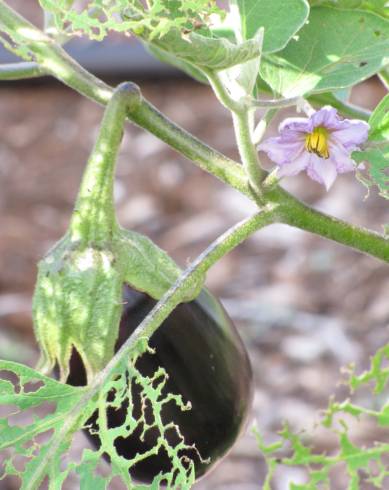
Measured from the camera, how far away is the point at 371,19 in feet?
1.84

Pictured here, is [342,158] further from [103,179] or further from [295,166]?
[103,179]

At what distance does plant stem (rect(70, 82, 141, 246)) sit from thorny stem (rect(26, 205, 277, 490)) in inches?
2.2

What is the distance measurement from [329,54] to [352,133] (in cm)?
4

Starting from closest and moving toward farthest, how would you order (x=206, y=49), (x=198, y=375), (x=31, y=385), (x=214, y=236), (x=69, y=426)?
1. (x=206, y=49)
2. (x=69, y=426)
3. (x=198, y=375)
4. (x=31, y=385)
5. (x=214, y=236)

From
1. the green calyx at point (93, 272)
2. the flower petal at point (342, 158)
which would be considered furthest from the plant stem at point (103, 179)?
the flower petal at point (342, 158)

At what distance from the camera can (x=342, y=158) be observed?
580 mm

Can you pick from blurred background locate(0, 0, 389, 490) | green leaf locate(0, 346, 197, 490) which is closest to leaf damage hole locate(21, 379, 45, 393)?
green leaf locate(0, 346, 197, 490)

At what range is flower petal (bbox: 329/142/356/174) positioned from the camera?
58 centimetres

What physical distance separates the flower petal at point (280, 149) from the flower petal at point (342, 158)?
2 cm

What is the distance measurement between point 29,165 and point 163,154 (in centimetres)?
37

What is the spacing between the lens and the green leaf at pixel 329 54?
56 centimetres

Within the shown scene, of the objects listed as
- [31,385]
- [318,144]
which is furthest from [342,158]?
[31,385]

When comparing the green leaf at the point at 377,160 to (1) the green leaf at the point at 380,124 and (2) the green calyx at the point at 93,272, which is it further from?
(2) the green calyx at the point at 93,272

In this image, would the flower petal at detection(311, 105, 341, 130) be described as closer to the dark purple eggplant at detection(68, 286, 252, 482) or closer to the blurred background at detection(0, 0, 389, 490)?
the dark purple eggplant at detection(68, 286, 252, 482)
